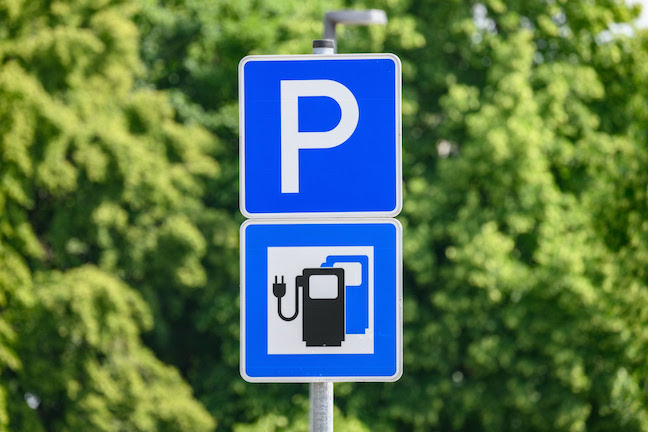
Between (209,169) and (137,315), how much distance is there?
2.56 metres

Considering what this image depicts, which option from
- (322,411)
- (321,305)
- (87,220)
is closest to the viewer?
(322,411)

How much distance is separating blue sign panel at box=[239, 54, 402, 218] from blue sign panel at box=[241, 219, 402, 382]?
0.08 meters

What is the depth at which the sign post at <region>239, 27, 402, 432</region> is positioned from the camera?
10.6ft

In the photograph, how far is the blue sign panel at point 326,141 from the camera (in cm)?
327

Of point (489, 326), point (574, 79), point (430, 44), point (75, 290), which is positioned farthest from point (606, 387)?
point (75, 290)

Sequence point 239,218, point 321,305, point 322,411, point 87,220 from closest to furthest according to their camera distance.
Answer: point 322,411, point 321,305, point 87,220, point 239,218

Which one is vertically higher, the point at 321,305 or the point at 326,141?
the point at 326,141

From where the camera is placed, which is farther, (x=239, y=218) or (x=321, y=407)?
(x=239, y=218)

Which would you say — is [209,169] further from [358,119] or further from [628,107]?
[358,119]

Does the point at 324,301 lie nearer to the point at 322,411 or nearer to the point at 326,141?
the point at 322,411

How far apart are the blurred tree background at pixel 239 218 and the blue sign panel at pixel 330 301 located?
11557 millimetres

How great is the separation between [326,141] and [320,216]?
223 millimetres

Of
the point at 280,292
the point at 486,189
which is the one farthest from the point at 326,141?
the point at 486,189

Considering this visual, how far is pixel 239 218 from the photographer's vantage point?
18.1m
